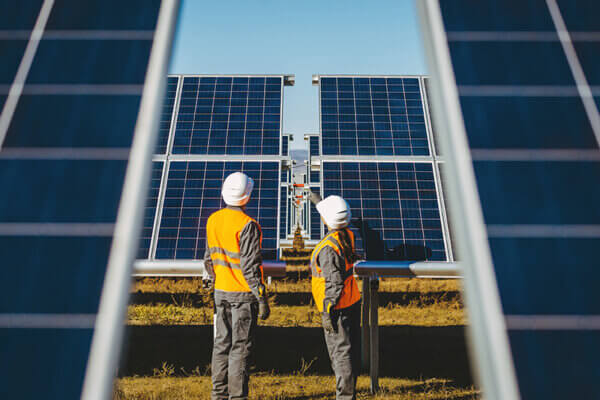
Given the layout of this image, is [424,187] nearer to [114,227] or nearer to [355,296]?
[355,296]

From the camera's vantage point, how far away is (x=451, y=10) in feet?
6.09

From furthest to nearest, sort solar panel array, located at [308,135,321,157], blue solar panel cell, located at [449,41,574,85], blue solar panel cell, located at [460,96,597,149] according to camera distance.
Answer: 1. solar panel array, located at [308,135,321,157]
2. blue solar panel cell, located at [449,41,574,85]
3. blue solar panel cell, located at [460,96,597,149]

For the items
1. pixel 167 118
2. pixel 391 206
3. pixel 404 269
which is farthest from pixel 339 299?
pixel 167 118

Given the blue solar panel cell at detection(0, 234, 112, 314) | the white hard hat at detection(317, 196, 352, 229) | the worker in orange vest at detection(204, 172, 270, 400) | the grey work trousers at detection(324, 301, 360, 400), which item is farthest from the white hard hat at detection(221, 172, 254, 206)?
the blue solar panel cell at detection(0, 234, 112, 314)

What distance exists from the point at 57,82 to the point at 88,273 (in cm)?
110

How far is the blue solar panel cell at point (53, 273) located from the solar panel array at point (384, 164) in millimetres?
4236

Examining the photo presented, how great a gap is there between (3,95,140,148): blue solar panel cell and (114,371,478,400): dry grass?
3943mm

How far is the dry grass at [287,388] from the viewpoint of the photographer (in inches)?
168

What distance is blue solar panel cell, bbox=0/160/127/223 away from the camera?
1.48 metres

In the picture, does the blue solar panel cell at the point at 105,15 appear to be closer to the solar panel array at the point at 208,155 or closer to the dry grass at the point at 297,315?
the solar panel array at the point at 208,155

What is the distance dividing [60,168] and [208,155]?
17.7 feet

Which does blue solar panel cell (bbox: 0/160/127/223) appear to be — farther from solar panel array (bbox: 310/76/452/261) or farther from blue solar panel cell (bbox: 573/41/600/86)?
solar panel array (bbox: 310/76/452/261)

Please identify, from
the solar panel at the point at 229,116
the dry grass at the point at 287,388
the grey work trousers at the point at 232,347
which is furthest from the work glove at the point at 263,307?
the solar panel at the point at 229,116

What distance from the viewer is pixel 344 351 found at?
3.53 meters
